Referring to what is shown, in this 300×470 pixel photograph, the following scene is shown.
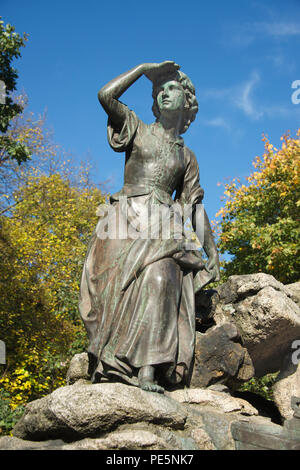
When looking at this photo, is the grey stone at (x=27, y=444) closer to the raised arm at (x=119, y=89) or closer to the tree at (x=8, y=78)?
the raised arm at (x=119, y=89)

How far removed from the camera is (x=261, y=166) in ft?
43.2

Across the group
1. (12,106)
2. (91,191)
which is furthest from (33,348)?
(91,191)

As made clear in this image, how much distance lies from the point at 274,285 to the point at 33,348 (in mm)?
7154

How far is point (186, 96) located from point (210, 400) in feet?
10.2

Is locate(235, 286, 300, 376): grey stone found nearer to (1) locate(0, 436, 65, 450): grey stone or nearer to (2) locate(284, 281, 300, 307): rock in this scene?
(2) locate(284, 281, 300, 307): rock

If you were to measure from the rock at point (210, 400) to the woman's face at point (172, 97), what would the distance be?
2.73 m

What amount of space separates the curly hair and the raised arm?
17cm

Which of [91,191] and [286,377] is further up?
[91,191]

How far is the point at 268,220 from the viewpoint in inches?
472

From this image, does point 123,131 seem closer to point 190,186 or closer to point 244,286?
point 190,186

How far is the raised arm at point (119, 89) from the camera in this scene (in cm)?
470

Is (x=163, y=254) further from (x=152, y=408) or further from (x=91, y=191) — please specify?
(x=91, y=191)

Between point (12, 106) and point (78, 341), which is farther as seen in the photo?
point (78, 341)

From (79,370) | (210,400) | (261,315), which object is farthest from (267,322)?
(79,370)
